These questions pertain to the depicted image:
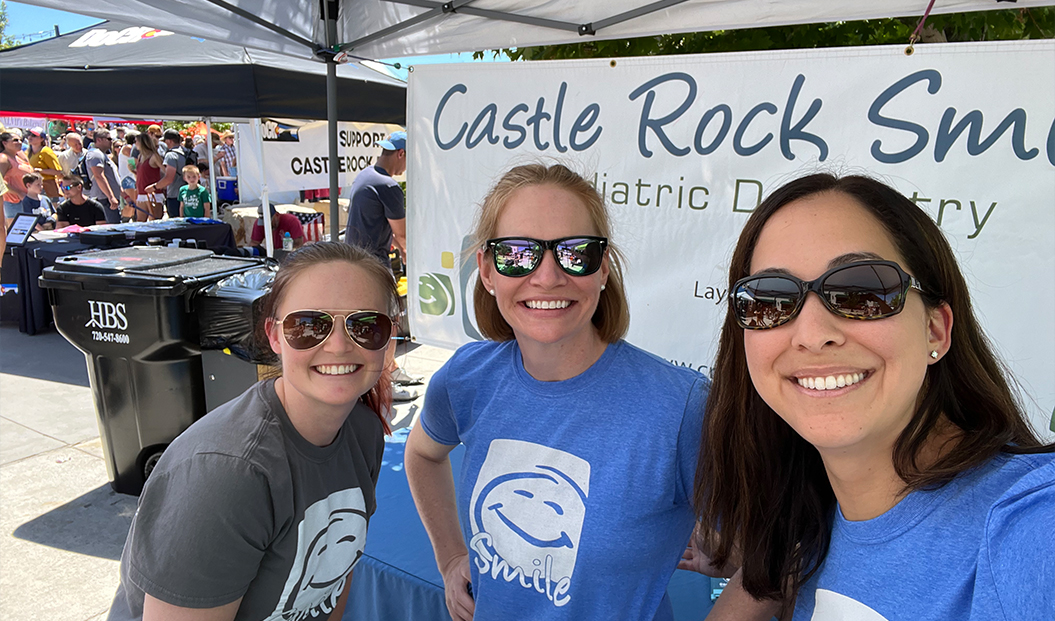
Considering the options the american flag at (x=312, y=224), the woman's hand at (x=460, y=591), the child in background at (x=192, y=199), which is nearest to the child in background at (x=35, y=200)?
the child in background at (x=192, y=199)

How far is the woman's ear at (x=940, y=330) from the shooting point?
0.96 metres

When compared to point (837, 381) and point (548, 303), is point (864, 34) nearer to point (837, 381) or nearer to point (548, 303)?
point (548, 303)

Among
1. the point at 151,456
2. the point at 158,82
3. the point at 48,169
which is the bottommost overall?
the point at 151,456

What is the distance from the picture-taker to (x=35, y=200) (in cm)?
889

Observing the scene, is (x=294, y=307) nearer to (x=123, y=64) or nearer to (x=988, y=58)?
(x=988, y=58)

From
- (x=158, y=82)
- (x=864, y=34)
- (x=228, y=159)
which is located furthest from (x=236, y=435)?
(x=228, y=159)

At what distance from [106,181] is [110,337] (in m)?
10.0

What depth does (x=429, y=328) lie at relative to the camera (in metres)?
3.48

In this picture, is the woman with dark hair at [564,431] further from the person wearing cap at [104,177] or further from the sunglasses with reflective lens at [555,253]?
the person wearing cap at [104,177]

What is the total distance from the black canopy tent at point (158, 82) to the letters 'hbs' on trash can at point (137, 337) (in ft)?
5.19

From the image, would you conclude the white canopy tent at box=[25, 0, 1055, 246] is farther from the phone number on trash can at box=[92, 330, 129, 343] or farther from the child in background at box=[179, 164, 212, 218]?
the child in background at box=[179, 164, 212, 218]

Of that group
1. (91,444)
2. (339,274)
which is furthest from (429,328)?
(91,444)

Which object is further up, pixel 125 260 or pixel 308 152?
pixel 308 152

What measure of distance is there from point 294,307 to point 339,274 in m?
0.13
